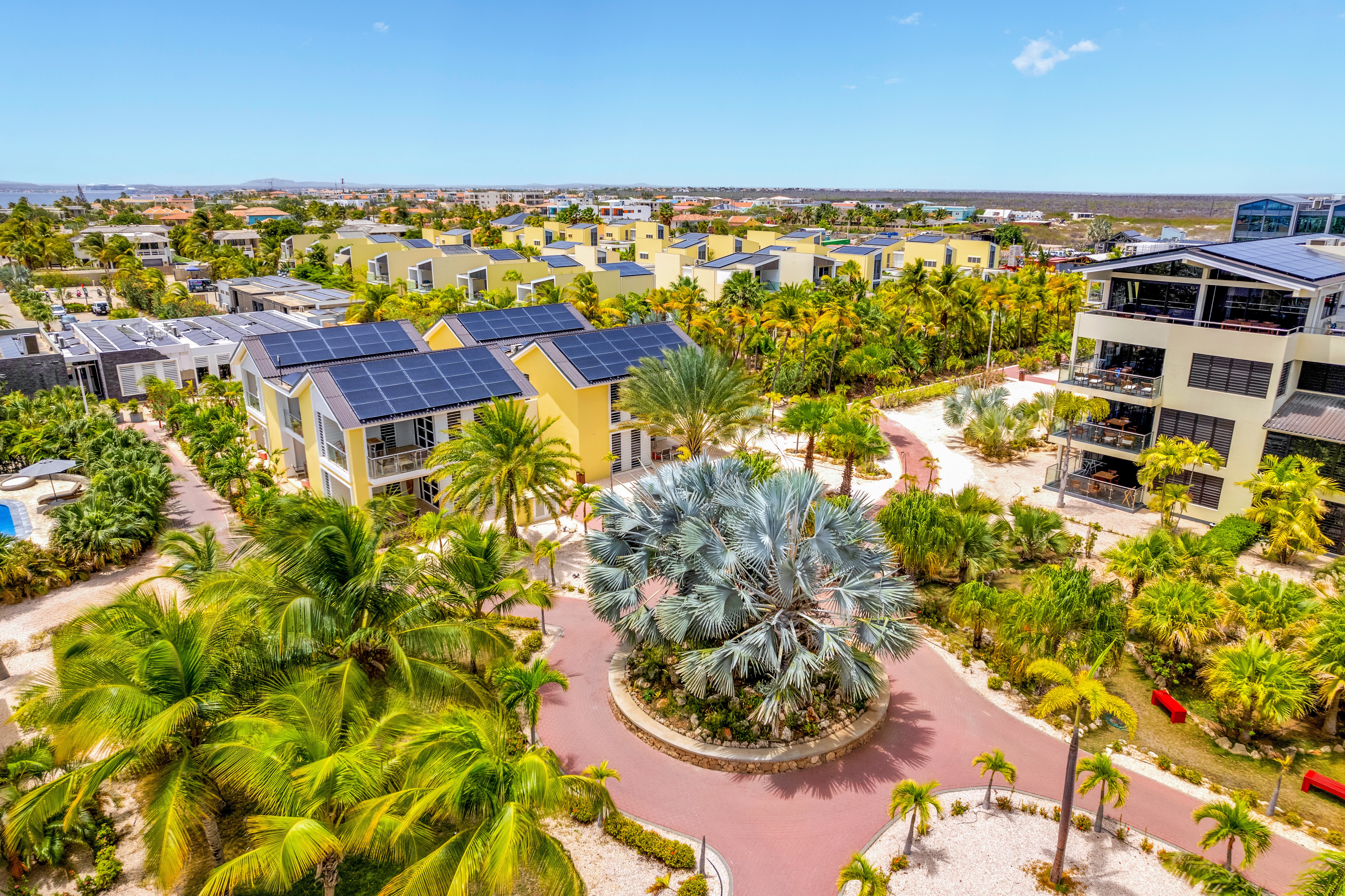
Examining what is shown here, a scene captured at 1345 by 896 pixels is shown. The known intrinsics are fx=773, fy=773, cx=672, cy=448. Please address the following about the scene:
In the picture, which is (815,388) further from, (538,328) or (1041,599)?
(1041,599)

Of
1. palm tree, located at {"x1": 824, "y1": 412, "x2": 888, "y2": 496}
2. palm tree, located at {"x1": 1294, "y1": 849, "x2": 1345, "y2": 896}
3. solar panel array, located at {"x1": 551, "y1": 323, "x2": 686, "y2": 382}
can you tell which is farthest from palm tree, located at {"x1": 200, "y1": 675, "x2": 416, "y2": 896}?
solar panel array, located at {"x1": 551, "y1": 323, "x2": 686, "y2": 382}

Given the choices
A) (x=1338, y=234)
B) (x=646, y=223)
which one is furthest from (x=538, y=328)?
(x=646, y=223)

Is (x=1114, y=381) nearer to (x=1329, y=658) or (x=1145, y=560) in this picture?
(x=1145, y=560)

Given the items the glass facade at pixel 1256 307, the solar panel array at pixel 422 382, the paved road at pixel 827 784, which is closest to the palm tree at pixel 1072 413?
the glass facade at pixel 1256 307

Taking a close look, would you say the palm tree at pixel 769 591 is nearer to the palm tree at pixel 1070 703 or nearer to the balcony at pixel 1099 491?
the palm tree at pixel 1070 703

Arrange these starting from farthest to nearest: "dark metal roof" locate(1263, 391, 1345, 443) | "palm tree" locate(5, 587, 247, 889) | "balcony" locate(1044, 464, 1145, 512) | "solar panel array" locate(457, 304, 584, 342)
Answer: "solar panel array" locate(457, 304, 584, 342) < "balcony" locate(1044, 464, 1145, 512) < "dark metal roof" locate(1263, 391, 1345, 443) < "palm tree" locate(5, 587, 247, 889)

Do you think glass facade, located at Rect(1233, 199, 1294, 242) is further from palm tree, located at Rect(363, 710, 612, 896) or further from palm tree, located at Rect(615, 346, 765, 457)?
palm tree, located at Rect(363, 710, 612, 896)
